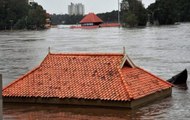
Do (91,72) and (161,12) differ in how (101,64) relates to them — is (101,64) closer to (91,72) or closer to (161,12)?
(91,72)

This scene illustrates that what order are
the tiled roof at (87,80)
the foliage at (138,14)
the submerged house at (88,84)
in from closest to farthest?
the submerged house at (88,84)
the tiled roof at (87,80)
the foliage at (138,14)

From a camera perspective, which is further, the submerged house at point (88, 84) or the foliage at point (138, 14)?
the foliage at point (138, 14)

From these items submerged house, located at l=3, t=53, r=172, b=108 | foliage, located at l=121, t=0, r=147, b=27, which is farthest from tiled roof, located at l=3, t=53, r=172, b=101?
foliage, located at l=121, t=0, r=147, b=27

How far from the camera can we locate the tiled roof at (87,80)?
70.1 feet

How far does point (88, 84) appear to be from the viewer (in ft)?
72.2

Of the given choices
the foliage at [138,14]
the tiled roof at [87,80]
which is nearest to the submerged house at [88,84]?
the tiled roof at [87,80]

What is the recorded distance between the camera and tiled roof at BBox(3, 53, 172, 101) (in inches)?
841

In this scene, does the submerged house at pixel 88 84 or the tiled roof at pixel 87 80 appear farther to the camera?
the tiled roof at pixel 87 80

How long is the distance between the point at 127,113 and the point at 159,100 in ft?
10.3

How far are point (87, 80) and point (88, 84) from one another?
0.30 m

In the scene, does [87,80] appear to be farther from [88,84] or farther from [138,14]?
[138,14]

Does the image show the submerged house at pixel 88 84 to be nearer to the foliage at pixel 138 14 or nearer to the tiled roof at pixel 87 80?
the tiled roof at pixel 87 80

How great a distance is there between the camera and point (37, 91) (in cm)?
2252

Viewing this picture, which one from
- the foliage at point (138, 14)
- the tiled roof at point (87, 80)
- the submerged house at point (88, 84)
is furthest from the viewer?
the foliage at point (138, 14)
